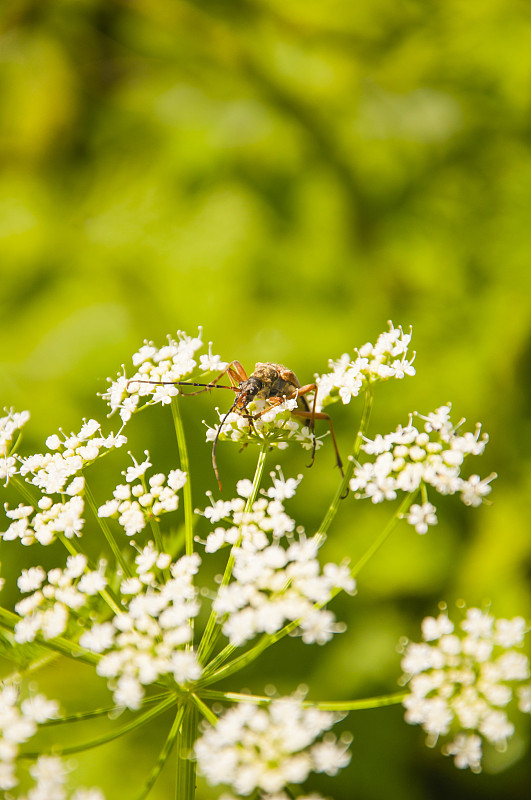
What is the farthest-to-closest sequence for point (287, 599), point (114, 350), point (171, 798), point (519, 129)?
point (519, 129) → point (114, 350) → point (171, 798) → point (287, 599)

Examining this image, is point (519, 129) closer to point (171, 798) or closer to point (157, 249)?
point (157, 249)

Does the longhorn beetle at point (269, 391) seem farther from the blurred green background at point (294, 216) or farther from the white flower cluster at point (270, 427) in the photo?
the blurred green background at point (294, 216)

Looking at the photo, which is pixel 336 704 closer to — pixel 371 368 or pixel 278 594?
pixel 278 594

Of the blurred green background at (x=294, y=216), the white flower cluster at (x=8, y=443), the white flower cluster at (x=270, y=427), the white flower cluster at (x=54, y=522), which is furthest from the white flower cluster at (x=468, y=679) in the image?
the blurred green background at (x=294, y=216)

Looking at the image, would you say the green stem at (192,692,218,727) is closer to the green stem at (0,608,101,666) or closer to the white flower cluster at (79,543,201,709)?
the white flower cluster at (79,543,201,709)

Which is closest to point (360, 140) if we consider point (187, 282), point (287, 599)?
point (187, 282)

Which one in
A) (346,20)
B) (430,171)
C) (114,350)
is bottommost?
(114,350)
